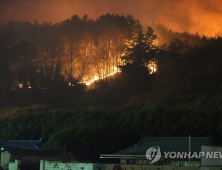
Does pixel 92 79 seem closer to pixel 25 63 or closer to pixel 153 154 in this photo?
pixel 25 63

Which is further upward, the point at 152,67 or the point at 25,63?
the point at 25,63

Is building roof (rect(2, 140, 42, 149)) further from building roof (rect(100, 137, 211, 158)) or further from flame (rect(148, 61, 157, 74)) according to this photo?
flame (rect(148, 61, 157, 74))

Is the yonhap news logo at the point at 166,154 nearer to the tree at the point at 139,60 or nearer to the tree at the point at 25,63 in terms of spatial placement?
the tree at the point at 139,60

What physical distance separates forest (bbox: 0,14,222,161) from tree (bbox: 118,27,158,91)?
116mm

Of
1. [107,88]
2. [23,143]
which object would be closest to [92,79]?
[107,88]

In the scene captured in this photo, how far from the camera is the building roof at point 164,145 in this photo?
29422 millimetres

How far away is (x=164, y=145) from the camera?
30.4 m

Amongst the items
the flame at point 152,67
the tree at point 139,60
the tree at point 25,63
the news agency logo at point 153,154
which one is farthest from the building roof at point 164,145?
the tree at point 25,63

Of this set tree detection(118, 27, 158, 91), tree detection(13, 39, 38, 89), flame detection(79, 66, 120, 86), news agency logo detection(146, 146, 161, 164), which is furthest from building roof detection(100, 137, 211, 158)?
tree detection(13, 39, 38, 89)

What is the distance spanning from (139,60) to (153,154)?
25.5 m

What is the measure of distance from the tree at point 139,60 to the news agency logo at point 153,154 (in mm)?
24668

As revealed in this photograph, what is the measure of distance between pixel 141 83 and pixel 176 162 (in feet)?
92.8

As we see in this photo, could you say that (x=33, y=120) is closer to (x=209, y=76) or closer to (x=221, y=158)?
(x=209, y=76)

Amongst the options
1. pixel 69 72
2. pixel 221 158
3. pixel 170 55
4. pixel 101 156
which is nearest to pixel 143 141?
pixel 101 156
